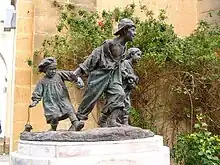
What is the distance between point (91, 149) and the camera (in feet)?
12.1

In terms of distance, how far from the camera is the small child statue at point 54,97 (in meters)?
4.16

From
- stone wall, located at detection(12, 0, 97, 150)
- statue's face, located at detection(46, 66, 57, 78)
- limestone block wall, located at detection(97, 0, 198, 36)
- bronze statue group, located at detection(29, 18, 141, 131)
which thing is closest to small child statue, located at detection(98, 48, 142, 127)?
bronze statue group, located at detection(29, 18, 141, 131)

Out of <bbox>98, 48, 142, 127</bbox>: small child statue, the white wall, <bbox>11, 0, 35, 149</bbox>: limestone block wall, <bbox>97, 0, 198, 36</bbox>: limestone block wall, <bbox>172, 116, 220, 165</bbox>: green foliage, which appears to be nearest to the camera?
<bbox>98, 48, 142, 127</bbox>: small child statue

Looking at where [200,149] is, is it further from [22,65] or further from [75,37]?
[22,65]

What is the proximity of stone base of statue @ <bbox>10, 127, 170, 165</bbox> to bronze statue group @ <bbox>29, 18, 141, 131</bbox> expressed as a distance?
1.13 ft

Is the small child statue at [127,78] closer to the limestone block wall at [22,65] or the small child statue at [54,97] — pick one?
the small child statue at [54,97]

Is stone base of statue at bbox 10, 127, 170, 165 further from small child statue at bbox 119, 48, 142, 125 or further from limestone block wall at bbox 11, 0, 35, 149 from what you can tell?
limestone block wall at bbox 11, 0, 35, 149

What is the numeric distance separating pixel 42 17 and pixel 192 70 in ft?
11.0

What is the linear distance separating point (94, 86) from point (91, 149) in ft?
3.00

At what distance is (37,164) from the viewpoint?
362 cm

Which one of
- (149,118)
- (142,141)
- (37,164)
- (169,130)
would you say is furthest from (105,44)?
(169,130)

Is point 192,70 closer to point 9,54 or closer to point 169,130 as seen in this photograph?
point 169,130

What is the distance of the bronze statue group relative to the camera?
13.8ft

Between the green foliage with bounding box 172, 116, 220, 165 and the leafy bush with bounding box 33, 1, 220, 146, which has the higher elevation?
the leafy bush with bounding box 33, 1, 220, 146
